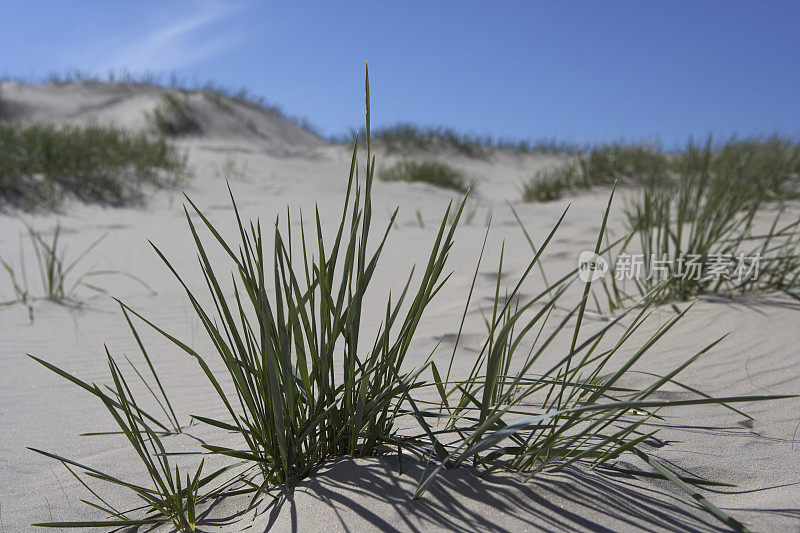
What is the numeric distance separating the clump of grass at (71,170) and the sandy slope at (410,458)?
2.67 feet

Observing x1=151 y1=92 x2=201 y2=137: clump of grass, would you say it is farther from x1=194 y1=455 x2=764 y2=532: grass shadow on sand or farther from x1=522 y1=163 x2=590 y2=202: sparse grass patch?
x1=194 y1=455 x2=764 y2=532: grass shadow on sand

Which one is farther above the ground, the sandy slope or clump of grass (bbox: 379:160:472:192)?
clump of grass (bbox: 379:160:472:192)

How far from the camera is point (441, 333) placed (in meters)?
2.57

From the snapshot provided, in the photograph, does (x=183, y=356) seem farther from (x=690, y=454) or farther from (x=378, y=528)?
(x=690, y=454)

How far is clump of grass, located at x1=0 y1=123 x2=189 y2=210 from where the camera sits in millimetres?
5820

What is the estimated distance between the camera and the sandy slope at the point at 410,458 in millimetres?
1090

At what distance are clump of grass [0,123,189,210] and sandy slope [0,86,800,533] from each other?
2.67 feet

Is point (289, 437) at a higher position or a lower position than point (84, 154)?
lower

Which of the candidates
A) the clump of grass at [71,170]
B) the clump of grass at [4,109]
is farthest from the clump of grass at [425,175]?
the clump of grass at [4,109]

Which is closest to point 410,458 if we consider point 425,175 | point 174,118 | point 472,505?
point 472,505

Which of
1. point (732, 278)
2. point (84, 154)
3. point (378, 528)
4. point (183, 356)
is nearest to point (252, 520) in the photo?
point (378, 528)

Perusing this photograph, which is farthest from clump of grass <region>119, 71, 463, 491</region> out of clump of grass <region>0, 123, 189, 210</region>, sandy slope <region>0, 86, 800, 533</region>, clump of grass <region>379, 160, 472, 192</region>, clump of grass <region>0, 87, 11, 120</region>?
clump of grass <region>0, 87, 11, 120</region>

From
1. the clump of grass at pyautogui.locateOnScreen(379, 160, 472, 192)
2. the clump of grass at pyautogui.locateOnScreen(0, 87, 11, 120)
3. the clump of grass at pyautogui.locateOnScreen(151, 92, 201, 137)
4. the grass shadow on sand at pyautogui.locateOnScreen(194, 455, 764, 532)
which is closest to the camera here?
Result: the grass shadow on sand at pyautogui.locateOnScreen(194, 455, 764, 532)

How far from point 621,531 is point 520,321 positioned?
5.48 ft
